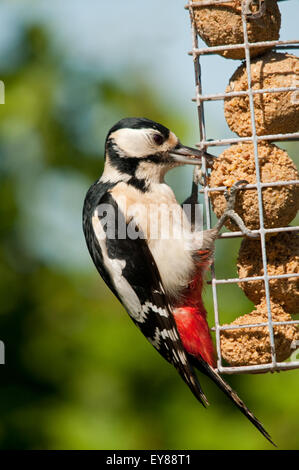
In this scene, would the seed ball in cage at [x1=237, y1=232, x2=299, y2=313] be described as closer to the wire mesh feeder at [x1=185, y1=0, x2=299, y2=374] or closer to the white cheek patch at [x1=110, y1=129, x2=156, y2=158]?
the wire mesh feeder at [x1=185, y1=0, x2=299, y2=374]

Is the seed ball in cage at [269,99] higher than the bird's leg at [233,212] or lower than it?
higher

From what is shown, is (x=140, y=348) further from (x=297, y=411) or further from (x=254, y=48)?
(x=254, y=48)

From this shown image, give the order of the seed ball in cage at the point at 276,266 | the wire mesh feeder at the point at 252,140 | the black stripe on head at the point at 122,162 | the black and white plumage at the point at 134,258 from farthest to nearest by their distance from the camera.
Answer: the black stripe on head at the point at 122,162, the black and white plumage at the point at 134,258, the seed ball in cage at the point at 276,266, the wire mesh feeder at the point at 252,140

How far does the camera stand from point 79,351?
441 cm

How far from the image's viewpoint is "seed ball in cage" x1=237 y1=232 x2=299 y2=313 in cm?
290

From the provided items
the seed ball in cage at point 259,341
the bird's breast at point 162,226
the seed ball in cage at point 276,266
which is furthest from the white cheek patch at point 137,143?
the seed ball in cage at point 259,341

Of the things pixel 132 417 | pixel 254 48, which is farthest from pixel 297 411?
pixel 254 48

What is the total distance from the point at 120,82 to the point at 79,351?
1791 mm

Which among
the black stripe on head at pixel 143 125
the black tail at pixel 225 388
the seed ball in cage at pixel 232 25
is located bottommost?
the black tail at pixel 225 388

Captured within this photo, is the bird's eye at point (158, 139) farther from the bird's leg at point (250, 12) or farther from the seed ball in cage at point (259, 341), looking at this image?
the seed ball in cage at point (259, 341)

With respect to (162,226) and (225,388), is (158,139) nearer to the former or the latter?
(162,226)

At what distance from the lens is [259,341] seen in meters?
2.88

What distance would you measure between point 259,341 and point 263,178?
663mm

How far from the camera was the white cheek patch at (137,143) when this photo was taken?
3.22 m
